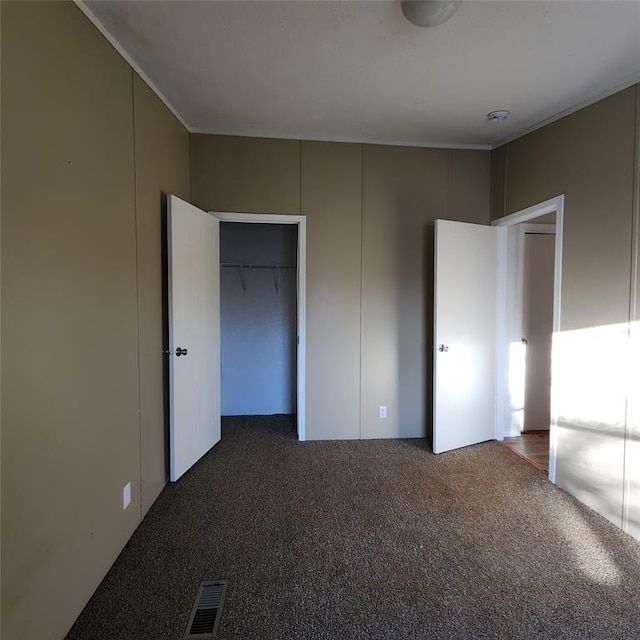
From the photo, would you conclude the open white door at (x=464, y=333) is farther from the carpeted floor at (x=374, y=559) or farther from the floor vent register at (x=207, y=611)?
the floor vent register at (x=207, y=611)

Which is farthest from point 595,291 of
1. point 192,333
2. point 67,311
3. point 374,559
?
point 67,311

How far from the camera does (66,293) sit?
154 centimetres

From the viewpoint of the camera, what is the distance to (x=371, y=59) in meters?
2.18

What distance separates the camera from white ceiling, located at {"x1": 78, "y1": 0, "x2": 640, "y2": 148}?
180 cm

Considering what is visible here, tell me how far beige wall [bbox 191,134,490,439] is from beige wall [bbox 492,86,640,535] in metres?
0.97

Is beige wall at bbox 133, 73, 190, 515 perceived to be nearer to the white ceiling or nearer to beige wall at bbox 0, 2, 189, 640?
beige wall at bbox 0, 2, 189, 640

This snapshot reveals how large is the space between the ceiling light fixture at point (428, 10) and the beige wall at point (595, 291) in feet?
4.46

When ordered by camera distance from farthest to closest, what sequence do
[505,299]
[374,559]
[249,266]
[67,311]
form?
[249,266] < [505,299] < [374,559] < [67,311]

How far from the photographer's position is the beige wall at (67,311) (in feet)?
4.15

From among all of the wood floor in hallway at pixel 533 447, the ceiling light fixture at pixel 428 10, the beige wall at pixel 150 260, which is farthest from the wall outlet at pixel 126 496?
the wood floor in hallway at pixel 533 447

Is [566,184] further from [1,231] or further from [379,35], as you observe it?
[1,231]

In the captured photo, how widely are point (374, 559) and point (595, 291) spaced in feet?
7.01

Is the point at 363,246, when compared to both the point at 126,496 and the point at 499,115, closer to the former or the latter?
the point at 499,115

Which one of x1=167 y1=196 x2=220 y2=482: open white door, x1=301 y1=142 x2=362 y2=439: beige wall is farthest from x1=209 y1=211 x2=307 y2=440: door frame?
x1=167 y1=196 x2=220 y2=482: open white door
